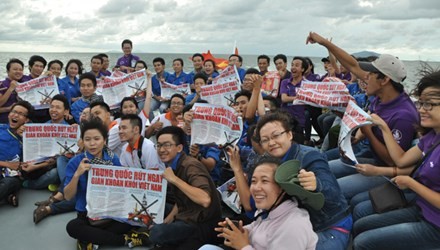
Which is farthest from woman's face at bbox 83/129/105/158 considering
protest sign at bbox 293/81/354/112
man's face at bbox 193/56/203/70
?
man's face at bbox 193/56/203/70

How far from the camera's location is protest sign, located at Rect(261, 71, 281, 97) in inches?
233

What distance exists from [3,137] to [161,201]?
2.46 m

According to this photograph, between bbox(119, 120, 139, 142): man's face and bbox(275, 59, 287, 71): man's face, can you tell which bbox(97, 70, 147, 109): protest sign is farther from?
bbox(275, 59, 287, 71): man's face

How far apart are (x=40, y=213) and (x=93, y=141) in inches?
41.3

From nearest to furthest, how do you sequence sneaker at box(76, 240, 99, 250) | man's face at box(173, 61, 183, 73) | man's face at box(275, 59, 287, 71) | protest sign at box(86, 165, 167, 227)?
protest sign at box(86, 165, 167, 227) < sneaker at box(76, 240, 99, 250) < man's face at box(275, 59, 287, 71) < man's face at box(173, 61, 183, 73)

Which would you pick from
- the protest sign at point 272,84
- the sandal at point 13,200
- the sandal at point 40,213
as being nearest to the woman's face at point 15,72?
the sandal at point 13,200

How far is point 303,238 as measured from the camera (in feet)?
5.78

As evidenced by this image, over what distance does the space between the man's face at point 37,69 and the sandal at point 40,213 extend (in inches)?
118

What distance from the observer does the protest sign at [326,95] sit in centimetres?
379

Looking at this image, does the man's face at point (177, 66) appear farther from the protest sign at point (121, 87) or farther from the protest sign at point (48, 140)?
the protest sign at point (48, 140)

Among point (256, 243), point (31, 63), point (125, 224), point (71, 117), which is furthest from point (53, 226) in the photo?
point (31, 63)

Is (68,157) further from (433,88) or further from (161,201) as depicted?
(433,88)

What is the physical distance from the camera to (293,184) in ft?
5.78

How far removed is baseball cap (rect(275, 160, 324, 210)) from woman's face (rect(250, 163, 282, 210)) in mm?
74
